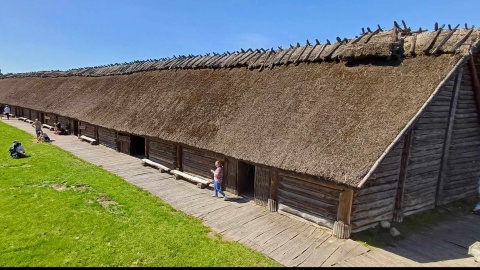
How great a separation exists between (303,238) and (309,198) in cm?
141

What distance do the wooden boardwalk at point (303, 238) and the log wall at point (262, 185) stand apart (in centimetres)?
30

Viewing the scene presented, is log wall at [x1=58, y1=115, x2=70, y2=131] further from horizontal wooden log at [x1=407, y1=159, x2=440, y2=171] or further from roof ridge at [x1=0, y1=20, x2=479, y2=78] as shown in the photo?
horizontal wooden log at [x1=407, y1=159, x2=440, y2=171]

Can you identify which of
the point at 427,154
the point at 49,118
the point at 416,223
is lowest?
the point at 416,223

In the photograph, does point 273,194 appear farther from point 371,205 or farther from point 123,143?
point 123,143

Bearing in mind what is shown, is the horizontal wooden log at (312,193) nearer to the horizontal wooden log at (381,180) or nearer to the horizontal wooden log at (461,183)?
the horizontal wooden log at (381,180)

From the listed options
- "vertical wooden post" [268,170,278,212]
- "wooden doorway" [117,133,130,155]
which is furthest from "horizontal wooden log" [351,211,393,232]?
"wooden doorway" [117,133,130,155]

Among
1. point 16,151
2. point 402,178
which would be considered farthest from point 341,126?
point 16,151

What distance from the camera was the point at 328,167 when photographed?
9.23 meters

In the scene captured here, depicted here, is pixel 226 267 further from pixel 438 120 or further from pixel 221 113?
pixel 438 120

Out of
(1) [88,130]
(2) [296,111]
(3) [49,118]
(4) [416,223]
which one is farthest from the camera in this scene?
(3) [49,118]

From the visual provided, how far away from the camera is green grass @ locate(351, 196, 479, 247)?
9.59m

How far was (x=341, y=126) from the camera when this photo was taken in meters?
10.1

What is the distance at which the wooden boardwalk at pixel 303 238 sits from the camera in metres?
8.52

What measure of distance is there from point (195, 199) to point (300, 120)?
5338 millimetres
